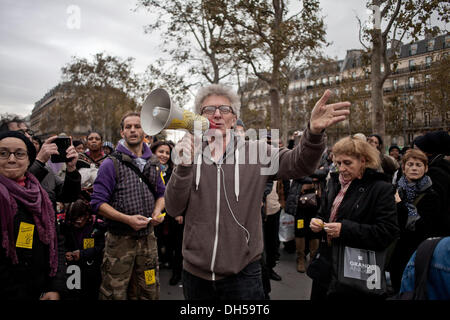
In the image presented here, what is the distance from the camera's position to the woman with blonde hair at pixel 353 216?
224 centimetres

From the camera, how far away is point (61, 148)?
2.59 metres

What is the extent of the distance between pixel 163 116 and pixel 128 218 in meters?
1.18

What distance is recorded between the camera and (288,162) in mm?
1811

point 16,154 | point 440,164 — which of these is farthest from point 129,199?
point 440,164

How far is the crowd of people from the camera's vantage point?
175cm

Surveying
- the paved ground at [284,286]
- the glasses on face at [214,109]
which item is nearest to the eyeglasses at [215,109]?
the glasses on face at [214,109]

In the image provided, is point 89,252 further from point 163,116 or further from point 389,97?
point 389,97

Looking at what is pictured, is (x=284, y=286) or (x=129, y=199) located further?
(x=284, y=286)

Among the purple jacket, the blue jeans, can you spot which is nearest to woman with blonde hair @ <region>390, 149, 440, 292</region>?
the blue jeans

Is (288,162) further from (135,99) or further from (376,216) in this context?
(135,99)

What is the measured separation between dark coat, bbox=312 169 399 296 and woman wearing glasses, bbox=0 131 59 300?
210 cm

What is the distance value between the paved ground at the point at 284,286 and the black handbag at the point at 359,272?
5.92ft
